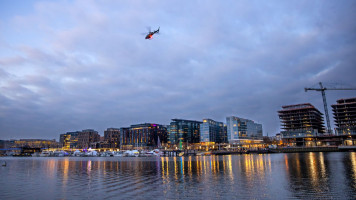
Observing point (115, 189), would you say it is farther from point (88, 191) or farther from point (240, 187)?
point (240, 187)

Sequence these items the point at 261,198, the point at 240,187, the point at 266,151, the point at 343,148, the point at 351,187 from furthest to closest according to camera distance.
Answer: the point at 266,151, the point at 343,148, the point at 240,187, the point at 351,187, the point at 261,198

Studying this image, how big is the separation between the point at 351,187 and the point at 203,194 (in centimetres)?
1687

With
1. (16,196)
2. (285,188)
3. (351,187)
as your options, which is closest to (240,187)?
(285,188)

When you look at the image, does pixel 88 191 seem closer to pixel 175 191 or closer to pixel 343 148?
pixel 175 191

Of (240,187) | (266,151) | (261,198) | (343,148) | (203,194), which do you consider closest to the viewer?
(261,198)

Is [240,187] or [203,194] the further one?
[240,187]

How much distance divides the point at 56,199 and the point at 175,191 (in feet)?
40.5

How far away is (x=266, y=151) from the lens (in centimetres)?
18875

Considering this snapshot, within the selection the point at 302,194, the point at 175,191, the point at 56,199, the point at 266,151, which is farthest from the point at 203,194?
the point at 266,151

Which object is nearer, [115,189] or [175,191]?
[175,191]

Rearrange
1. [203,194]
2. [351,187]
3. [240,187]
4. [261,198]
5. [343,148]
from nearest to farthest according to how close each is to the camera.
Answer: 1. [261,198]
2. [203,194]
3. [351,187]
4. [240,187]
5. [343,148]

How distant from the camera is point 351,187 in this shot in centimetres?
2681

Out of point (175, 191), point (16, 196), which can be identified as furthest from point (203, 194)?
point (16, 196)

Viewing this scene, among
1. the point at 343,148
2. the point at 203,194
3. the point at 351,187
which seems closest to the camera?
the point at 203,194
